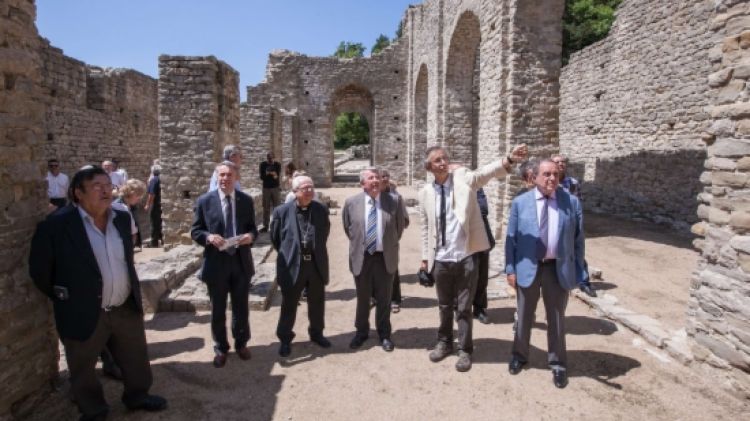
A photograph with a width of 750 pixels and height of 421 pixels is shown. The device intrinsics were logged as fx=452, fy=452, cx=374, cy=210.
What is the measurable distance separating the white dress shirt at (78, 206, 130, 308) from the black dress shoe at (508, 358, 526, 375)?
3160 mm

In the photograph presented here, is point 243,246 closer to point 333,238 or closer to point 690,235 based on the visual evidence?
point 333,238

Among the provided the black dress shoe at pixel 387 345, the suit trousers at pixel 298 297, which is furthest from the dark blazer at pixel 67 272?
the black dress shoe at pixel 387 345

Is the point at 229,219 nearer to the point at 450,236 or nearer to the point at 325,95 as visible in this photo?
the point at 450,236

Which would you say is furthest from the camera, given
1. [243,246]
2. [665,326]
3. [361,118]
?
[361,118]

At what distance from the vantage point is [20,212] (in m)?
3.19

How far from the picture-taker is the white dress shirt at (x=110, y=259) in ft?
9.91

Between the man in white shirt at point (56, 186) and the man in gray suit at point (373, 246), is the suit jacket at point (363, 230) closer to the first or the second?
the man in gray suit at point (373, 246)

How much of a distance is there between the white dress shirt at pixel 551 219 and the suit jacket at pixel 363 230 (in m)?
1.36

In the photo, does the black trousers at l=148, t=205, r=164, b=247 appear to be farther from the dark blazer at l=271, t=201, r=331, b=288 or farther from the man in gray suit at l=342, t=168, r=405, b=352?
the man in gray suit at l=342, t=168, r=405, b=352

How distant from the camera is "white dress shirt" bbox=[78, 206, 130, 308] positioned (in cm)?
302

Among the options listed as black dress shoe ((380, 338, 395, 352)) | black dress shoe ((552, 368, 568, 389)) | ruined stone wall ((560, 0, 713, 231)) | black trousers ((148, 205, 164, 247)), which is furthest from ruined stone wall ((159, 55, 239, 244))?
ruined stone wall ((560, 0, 713, 231))

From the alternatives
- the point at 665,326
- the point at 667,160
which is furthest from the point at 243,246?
the point at 667,160

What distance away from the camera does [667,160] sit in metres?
11.4

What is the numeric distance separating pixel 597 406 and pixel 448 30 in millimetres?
13052
